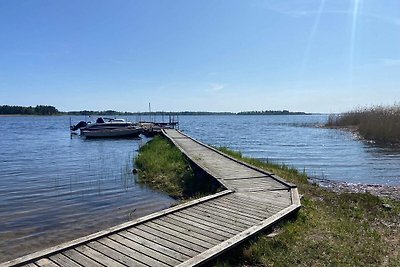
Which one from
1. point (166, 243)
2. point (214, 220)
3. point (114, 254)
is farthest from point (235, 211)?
point (114, 254)

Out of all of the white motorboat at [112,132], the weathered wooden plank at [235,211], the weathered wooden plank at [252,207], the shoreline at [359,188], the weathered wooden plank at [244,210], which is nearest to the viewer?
the weathered wooden plank at [235,211]

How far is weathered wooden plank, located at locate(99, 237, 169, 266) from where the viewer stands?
4230mm

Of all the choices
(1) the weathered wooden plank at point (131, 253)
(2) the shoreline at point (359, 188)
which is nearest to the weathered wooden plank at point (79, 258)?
(1) the weathered wooden plank at point (131, 253)

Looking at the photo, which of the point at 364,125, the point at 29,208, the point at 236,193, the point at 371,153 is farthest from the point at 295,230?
the point at 364,125

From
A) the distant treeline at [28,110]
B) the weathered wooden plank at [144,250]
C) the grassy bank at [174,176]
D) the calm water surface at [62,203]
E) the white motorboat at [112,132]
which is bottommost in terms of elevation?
the calm water surface at [62,203]

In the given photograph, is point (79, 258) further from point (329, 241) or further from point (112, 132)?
point (112, 132)

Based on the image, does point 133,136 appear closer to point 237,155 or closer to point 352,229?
point 237,155

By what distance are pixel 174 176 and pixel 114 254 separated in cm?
774

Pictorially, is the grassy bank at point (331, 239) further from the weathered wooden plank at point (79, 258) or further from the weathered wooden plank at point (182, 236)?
the weathered wooden plank at point (79, 258)

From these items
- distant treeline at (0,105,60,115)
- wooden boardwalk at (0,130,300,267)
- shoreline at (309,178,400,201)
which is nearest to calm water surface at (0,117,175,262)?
wooden boardwalk at (0,130,300,267)

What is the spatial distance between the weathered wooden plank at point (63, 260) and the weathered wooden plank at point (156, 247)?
3.02ft

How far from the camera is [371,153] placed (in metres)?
20.9

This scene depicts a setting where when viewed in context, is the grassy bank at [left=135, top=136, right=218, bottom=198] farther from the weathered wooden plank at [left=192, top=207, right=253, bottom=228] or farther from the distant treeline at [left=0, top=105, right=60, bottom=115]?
the distant treeline at [left=0, top=105, right=60, bottom=115]

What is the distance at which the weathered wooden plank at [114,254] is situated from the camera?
166 inches
